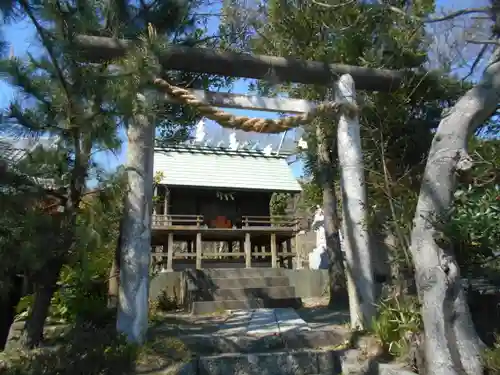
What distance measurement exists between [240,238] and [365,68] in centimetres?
951

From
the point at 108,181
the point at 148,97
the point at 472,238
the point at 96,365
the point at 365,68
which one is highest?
the point at 365,68

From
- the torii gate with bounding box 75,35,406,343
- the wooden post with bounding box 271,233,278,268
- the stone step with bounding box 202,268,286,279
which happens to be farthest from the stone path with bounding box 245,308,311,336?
the wooden post with bounding box 271,233,278,268

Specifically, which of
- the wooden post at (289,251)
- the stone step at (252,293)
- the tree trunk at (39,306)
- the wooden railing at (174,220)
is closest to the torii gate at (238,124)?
the tree trunk at (39,306)

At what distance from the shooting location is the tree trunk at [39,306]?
387 cm

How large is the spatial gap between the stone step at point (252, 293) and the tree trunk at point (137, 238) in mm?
4653

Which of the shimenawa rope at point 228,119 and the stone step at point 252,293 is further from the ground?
the shimenawa rope at point 228,119

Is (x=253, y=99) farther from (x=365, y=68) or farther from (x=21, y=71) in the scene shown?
(x=21, y=71)

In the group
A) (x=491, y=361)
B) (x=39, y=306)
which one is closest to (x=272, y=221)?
(x=39, y=306)

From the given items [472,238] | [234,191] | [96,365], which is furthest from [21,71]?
[234,191]

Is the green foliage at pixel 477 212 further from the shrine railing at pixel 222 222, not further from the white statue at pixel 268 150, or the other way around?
the white statue at pixel 268 150

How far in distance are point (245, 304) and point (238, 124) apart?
15.6 ft

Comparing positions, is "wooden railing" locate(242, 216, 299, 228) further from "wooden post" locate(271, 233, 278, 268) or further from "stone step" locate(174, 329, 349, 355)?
"stone step" locate(174, 329, 349, 355)

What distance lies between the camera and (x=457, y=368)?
9.66ft

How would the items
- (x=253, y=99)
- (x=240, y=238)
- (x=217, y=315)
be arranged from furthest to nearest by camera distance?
(x=240, y=238) → (x=217, y=315) → (x=253, y=99)
